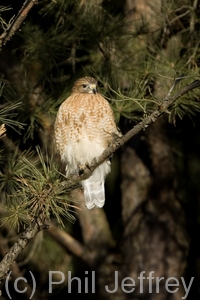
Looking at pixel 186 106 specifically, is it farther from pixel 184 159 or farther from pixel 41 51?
pixel 184 159

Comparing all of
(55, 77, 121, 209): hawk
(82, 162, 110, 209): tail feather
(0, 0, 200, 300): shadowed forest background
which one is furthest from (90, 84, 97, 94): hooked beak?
(82, 162, 110, 209): tail feather

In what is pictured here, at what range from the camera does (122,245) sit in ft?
19.2

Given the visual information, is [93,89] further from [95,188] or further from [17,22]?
[17,22]

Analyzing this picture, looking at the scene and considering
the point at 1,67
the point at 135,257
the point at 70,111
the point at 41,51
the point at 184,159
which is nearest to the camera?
the point at 70,111

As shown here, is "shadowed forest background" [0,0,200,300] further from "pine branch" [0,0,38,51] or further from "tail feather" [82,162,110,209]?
"pine branch" [0,0,38,51]

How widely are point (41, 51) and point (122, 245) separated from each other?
1.84 metres

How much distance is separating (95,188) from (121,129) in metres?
1.12

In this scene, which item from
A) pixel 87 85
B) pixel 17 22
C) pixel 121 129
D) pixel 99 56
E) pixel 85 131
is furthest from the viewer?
pixel 121 129

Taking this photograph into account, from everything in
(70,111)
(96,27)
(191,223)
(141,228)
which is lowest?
(191,223)

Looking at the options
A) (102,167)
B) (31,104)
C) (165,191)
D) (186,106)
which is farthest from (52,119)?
(165,191)

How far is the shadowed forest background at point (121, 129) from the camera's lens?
4547 mm

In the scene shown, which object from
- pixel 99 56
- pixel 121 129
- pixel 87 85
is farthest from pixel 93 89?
pixel 121 129

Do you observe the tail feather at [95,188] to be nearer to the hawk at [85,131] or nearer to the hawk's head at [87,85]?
the hawk at [85,131]

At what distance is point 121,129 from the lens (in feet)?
18.2
